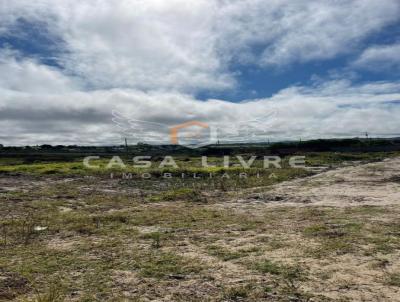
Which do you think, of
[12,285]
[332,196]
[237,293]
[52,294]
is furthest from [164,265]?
[332,196]

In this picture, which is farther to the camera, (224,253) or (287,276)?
(224,253)

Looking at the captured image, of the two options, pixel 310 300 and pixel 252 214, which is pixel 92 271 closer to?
pixel 310 300

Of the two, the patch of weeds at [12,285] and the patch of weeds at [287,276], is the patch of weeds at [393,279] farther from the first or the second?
the patch of weeds at [12,285]

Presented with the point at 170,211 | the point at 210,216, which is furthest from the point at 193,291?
the point at 170,211

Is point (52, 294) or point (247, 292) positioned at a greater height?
point (52, 294)

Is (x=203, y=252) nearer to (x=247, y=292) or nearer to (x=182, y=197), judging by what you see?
(x=247, y=292)

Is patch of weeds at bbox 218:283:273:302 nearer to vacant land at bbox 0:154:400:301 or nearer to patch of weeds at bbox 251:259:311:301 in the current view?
vacant land at bbox 0:154:400:301

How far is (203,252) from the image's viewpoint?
28.8 feet

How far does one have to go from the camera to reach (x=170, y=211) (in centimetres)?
1480

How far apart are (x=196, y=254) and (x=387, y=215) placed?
7.47 meters

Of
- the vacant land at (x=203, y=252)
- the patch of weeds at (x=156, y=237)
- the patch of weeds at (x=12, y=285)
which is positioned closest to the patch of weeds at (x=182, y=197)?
the vacant land at (x=203, y=252)

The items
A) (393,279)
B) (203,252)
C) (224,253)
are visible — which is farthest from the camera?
(203,252)

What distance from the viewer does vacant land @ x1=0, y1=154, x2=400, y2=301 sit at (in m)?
6.49

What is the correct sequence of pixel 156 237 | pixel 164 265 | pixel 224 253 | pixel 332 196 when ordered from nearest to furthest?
pixel 164 265 → pixel 224 253 → pixel 156 237 → pixel 332 196
